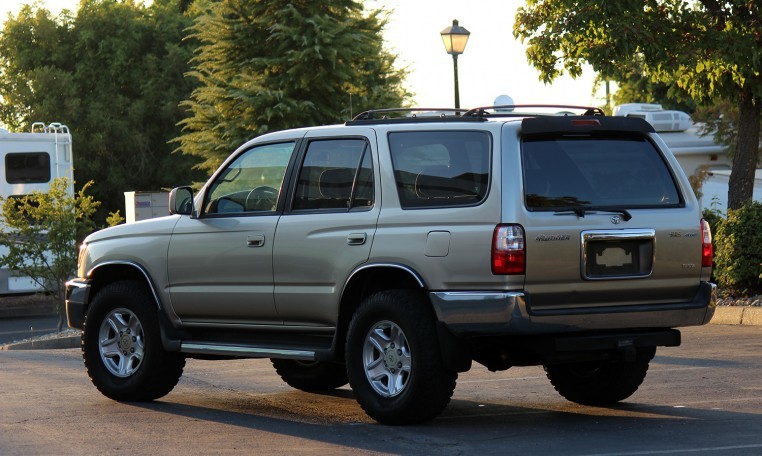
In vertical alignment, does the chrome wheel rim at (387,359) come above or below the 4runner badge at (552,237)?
below

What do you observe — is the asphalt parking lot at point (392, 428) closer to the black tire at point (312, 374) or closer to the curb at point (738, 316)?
the black tire at point (312, 374)

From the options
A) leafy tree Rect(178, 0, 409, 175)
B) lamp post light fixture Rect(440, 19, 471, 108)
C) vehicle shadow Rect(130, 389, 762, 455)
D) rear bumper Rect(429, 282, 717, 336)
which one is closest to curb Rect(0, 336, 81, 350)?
lamp post light fixture Rect(440, 19, 471, 108)

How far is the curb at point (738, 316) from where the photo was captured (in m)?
16.6

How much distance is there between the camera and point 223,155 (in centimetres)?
3303

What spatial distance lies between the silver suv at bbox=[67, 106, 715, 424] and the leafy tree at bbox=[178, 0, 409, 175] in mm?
21668

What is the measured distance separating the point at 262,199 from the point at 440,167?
5.09ft

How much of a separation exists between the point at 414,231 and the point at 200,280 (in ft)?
6.65

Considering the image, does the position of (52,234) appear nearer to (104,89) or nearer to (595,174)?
(595,174)

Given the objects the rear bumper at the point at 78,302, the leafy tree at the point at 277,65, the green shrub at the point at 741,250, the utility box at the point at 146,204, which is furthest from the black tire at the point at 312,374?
the leafy tree at the point at 277,65

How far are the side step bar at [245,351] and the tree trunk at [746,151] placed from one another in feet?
40.8

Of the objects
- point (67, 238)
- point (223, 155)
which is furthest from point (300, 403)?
point (223, 155)

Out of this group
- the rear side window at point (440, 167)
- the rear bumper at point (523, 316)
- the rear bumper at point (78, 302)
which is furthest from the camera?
the rear bumper at point (78, 302)

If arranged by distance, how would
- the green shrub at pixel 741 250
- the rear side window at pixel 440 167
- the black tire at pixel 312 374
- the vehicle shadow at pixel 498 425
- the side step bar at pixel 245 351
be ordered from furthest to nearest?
1. the green shrub at pixel 741 250
2. the black tire at pixel 312 374
3. the side step bar at pixel 245 351
4. the rear side window at pixel 440 167
5. the vehicle shadow at pixel 498 425

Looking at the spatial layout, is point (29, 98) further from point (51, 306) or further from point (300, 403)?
point (300, 403)
